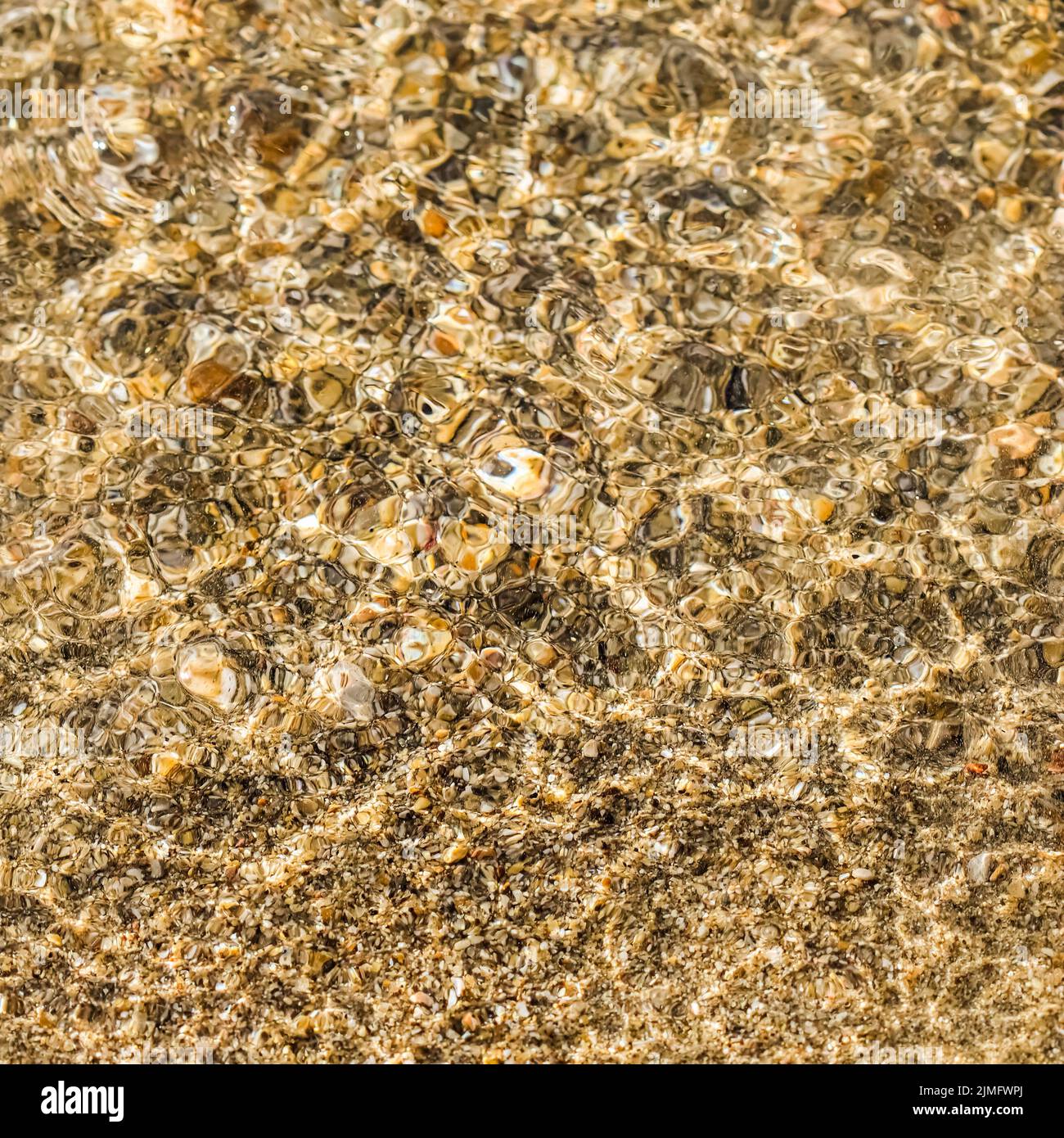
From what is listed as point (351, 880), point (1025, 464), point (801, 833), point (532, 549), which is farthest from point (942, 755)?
point (351, 880)

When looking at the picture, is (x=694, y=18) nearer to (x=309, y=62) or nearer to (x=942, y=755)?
(x=309, y=62)

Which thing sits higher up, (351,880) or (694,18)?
(694,18)

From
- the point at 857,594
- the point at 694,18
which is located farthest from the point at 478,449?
the point at 694,18

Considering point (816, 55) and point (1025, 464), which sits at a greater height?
point (816, 55)
